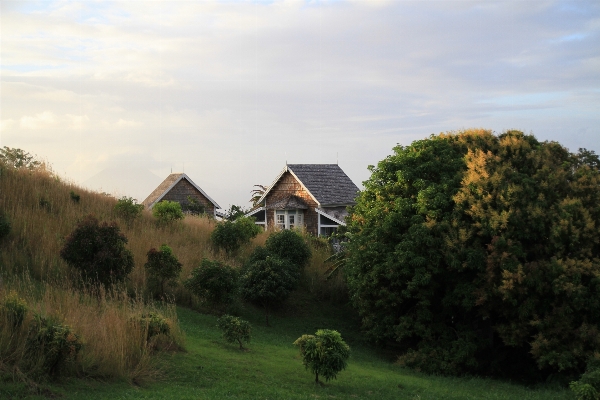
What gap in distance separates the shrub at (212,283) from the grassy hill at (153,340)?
0.72 metres

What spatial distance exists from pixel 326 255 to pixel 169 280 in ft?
27.8

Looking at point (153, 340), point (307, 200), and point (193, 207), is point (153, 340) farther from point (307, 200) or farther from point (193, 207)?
point (193, 207)

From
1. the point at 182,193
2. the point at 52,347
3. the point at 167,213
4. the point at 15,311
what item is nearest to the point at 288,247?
the point at 167,213

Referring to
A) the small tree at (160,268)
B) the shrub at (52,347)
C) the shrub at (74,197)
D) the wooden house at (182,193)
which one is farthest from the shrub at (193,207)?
the shrub at (52,347)

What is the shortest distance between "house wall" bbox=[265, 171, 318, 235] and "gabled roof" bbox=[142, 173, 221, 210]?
787 centimetres

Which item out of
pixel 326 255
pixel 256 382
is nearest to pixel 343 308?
pixel 326 255

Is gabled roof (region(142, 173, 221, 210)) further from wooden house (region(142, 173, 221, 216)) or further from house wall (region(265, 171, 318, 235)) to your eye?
house wall (region(265, 171, 318, 235))

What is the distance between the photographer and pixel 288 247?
2364 cm

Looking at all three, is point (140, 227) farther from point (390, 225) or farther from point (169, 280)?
point (390, 225)

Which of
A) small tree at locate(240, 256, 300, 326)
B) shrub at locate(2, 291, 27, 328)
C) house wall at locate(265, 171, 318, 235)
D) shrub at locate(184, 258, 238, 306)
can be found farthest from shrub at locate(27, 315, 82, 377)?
house wall at locate(265, 171, 318, 235)

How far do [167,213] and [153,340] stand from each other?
14721mm

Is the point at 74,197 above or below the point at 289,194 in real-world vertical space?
below

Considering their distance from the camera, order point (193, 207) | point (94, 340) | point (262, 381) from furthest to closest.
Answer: point (193, 207), point (262, 381), point (94, 340)

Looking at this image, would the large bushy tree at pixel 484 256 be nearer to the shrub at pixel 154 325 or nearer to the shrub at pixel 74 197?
the shrub at pixel 154 325
